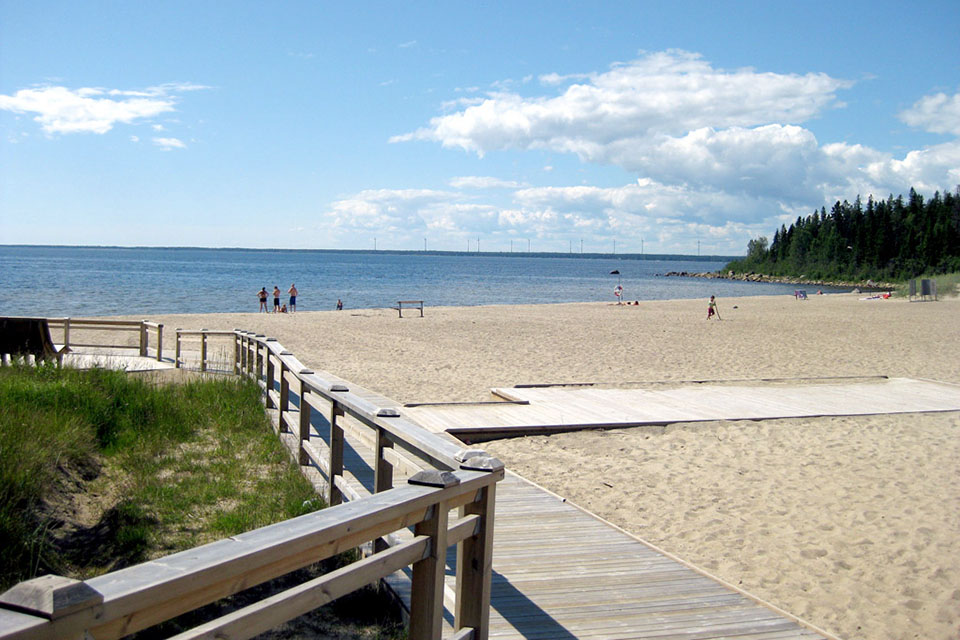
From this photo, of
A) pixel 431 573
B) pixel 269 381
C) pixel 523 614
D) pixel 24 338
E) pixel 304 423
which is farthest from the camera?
pixel 24 338

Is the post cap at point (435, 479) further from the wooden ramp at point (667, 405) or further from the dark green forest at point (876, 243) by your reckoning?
the dark green forest at point (876, 243)

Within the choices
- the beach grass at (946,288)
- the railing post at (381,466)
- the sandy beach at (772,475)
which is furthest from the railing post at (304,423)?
the beach grass at (946,288)

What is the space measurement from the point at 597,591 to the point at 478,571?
1347 mm

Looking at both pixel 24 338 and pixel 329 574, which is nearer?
pixel 329 574

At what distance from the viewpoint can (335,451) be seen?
5223mm

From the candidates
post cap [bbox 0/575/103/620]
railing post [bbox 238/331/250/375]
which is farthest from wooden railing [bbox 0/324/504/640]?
railing post [bbox 238/331/250/375]

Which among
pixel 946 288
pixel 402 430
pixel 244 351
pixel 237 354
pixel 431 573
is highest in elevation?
pixel 946 288

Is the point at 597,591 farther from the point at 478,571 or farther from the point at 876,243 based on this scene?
the point at 876,243

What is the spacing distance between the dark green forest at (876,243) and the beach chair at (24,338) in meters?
87.8

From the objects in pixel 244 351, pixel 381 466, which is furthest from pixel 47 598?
pixel 244 351

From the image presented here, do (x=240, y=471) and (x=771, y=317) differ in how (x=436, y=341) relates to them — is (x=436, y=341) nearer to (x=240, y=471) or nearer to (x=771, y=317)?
(x=240, y=471)

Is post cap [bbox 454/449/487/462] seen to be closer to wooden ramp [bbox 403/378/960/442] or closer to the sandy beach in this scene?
the sandy beach

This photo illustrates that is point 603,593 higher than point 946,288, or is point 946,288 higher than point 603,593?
point 946,288

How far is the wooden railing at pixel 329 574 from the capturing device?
159 cm
